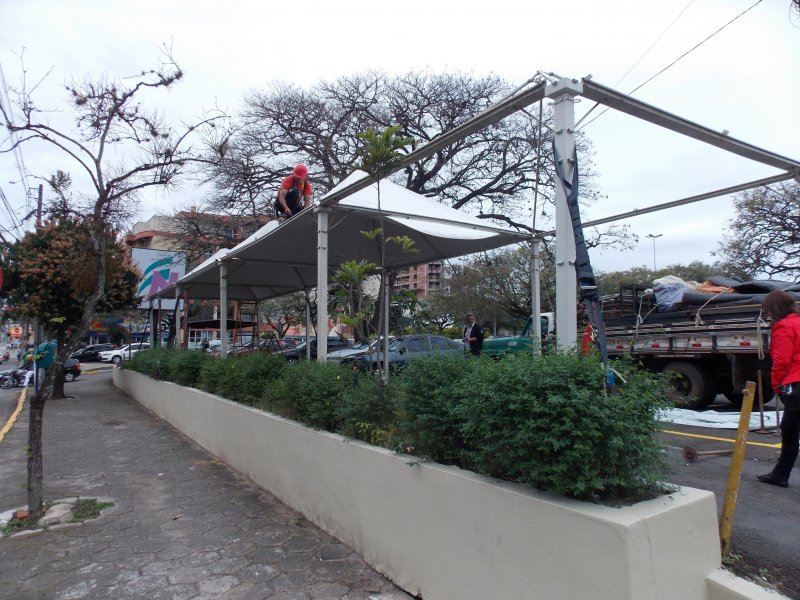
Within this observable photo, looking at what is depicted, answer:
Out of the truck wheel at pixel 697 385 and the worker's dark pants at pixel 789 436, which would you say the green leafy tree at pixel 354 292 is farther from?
the truck wheel at pixel 697 385

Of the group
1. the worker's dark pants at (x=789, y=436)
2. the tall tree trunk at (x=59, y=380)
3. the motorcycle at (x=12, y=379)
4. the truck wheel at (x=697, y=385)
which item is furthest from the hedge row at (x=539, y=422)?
the motorcycle at (x=12, y=379)

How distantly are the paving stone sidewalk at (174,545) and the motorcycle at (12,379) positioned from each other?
1675cm

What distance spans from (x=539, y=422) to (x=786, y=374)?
333cm

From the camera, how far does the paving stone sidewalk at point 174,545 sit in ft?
12.1

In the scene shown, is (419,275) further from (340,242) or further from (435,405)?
(435,405)

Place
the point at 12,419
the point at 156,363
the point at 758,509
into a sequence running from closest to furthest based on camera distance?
the point at 758,509 → the point at 12,419 → the point at 156,363

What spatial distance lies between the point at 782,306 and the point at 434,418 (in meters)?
3.43

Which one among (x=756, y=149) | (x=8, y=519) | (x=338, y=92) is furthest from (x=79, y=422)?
(x=338, y=92)

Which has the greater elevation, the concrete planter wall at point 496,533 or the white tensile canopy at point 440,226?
the white tensile canopy at point 440,226

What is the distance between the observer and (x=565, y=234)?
326 centimetres

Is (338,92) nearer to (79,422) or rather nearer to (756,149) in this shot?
(79,422)

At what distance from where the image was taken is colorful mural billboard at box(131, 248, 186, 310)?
17781mm

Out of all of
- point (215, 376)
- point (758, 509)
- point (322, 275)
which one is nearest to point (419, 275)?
point (215, 376)

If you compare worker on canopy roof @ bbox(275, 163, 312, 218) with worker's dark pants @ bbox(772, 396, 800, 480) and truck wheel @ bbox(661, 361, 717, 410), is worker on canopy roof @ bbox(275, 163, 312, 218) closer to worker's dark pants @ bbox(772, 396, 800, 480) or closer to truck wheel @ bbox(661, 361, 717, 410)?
worker's dark pants @ bbox(772, 396, 800, 480)
